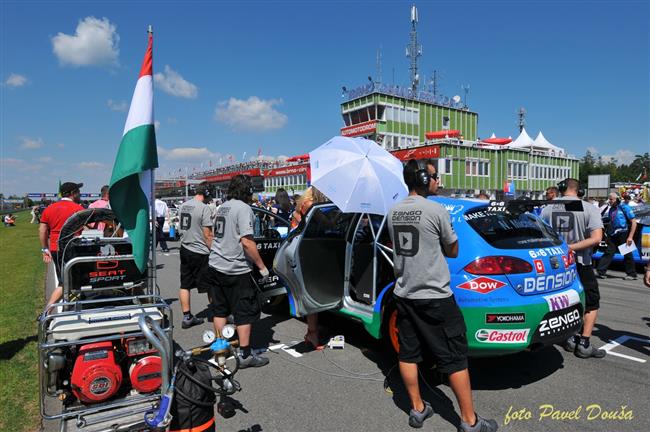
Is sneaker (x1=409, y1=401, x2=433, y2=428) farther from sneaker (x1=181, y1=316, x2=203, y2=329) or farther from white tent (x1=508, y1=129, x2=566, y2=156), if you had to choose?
white tent (x1=508, y1=129, x2=566, y2=156)

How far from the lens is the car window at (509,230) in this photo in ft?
12.5

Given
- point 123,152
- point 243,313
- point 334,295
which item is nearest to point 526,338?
point 334,295

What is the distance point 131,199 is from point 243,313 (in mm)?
1641

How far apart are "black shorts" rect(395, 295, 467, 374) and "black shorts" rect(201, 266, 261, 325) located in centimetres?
185

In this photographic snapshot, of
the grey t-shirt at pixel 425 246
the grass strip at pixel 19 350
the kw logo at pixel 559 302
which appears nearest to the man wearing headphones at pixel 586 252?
the kw logo at pixel 559 302

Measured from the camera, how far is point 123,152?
3.52 meters

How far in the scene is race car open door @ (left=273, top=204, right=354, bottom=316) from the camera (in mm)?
4938

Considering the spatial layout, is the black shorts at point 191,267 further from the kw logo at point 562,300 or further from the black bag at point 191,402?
the kw logo at point 562,300

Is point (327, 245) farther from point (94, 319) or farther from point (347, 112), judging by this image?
point (347, 112)

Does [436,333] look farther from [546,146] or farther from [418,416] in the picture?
[546,146]

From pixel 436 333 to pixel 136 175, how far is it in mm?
2715

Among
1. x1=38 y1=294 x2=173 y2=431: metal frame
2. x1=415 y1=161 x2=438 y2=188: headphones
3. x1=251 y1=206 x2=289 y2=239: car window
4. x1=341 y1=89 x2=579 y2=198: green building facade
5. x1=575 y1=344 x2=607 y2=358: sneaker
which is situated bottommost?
x1=575 y1=344 x2=607 y2=358: sneaker

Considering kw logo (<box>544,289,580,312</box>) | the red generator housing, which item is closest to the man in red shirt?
the red generator housing

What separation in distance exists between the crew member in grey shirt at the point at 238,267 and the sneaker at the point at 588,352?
335 cm
